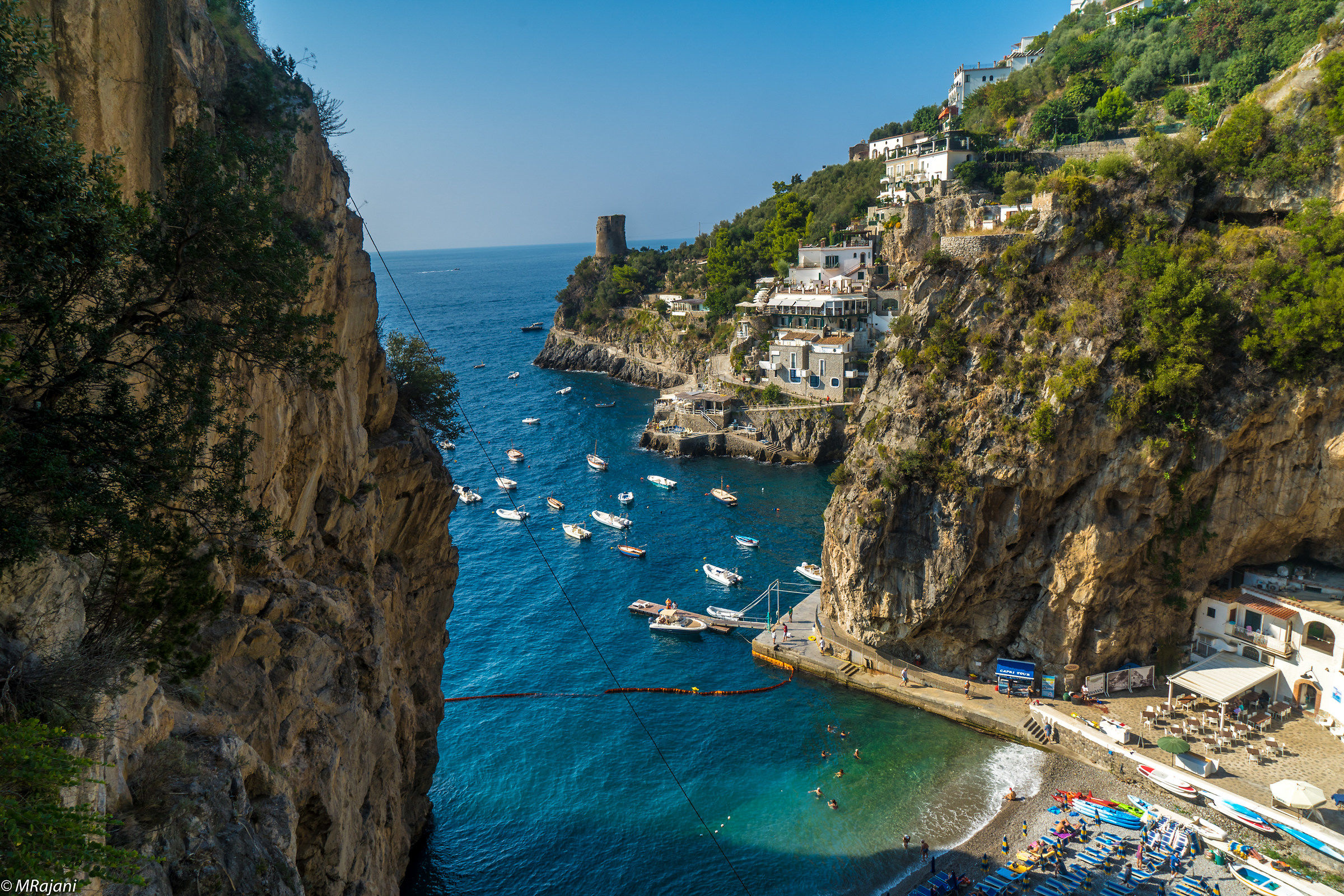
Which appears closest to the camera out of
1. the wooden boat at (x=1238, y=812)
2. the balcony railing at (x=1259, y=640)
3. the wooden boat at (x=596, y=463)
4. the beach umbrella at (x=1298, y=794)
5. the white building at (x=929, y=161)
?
the beach umbrella at (x=1298, y=794)

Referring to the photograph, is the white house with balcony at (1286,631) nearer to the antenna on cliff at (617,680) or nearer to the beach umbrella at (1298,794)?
the beach umbrella at (1298,794)

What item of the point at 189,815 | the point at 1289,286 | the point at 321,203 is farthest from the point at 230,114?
the point at 1289,286

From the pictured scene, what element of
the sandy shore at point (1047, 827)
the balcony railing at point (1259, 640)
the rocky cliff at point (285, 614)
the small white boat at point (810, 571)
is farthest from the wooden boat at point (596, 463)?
the balcony railing at point (1259, 640)

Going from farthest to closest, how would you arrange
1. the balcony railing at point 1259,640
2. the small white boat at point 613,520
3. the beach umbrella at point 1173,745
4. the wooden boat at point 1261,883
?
the small white boat at point 613,520
the balcony railing at point 1259,640
the beach umbrella at point 1173,745
the wooden boat at point 1261,883

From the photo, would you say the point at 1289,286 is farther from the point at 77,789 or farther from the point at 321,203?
the point at 77,789

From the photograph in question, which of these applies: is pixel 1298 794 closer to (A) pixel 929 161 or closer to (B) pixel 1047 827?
(B) pixel 1047 827

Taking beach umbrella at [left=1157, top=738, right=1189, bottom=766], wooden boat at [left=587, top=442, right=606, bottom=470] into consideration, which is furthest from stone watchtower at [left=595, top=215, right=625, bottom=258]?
beach umbrella at [left=1157, top=738, right=1189, bottom=766]
